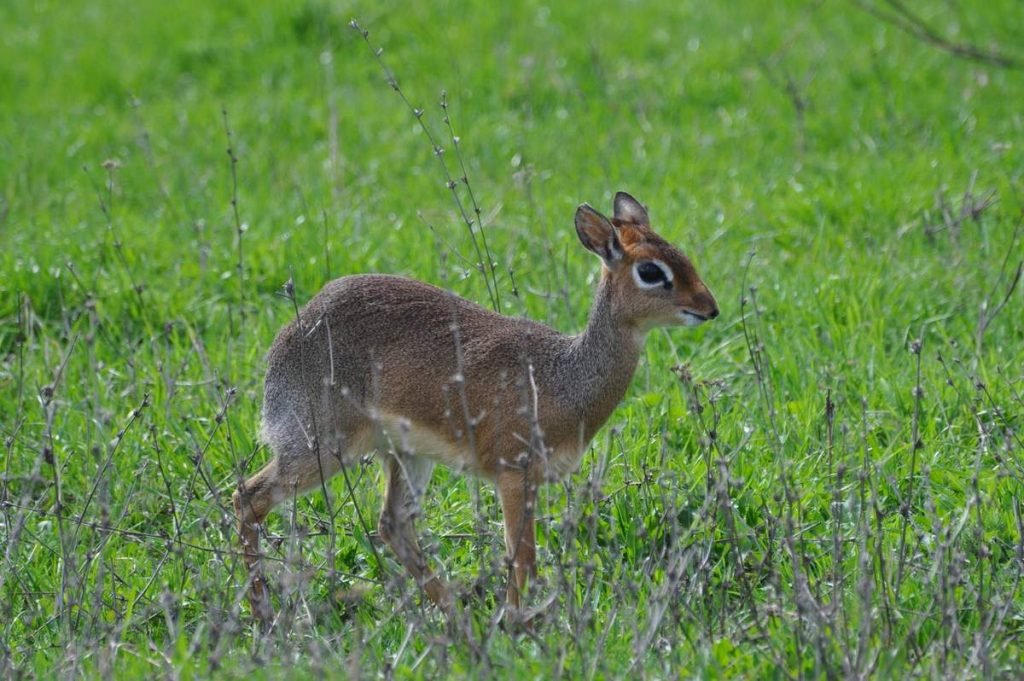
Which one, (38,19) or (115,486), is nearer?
(115,486)

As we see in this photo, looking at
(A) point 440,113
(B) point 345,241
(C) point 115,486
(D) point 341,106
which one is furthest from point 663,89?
(C) point 115,486

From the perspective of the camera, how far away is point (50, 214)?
23.8 feet

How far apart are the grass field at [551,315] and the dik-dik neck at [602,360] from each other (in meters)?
0.21

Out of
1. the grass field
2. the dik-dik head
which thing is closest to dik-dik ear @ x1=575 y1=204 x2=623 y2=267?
the dik-dik head

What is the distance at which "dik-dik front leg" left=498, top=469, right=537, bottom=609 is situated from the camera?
4.02 m

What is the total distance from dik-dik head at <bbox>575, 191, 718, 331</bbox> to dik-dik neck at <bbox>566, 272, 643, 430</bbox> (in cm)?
3

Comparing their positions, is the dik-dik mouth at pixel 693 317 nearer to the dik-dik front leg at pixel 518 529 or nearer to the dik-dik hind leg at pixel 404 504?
the dik-dik front leg at pixel 518 529

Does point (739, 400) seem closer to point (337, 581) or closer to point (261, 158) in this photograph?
point (337, 581)

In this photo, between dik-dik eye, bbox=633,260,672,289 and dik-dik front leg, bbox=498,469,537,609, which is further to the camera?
dik-dik eye, bbox=633,260,672,289

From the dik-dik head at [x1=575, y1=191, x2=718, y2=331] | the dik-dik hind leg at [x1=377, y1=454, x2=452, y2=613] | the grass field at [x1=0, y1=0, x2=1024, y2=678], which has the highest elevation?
the dik-dik head at [x1=575, y1=191, x2=718, y2=331]

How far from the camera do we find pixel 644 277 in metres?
4.18

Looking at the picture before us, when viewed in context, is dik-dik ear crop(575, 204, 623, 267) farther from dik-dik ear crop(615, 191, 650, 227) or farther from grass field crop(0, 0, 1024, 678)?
grass field crop(0, 0, 1024, 678)

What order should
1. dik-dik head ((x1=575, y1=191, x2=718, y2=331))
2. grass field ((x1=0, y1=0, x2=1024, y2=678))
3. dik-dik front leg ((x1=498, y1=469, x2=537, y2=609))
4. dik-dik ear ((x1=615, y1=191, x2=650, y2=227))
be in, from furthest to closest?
dik-dik ear ((x1=615, y1=191, x2=650, y2=227)) → dik-dik head ((x1=575, y1=191, x2=718, y2=331)) → dik-dik front leg ((x1=498, y1=469, x2=537, y2=609)) → grass field ((x1=0, y1=0, x2=1024, y2=678))

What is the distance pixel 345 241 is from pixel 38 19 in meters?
5.42
